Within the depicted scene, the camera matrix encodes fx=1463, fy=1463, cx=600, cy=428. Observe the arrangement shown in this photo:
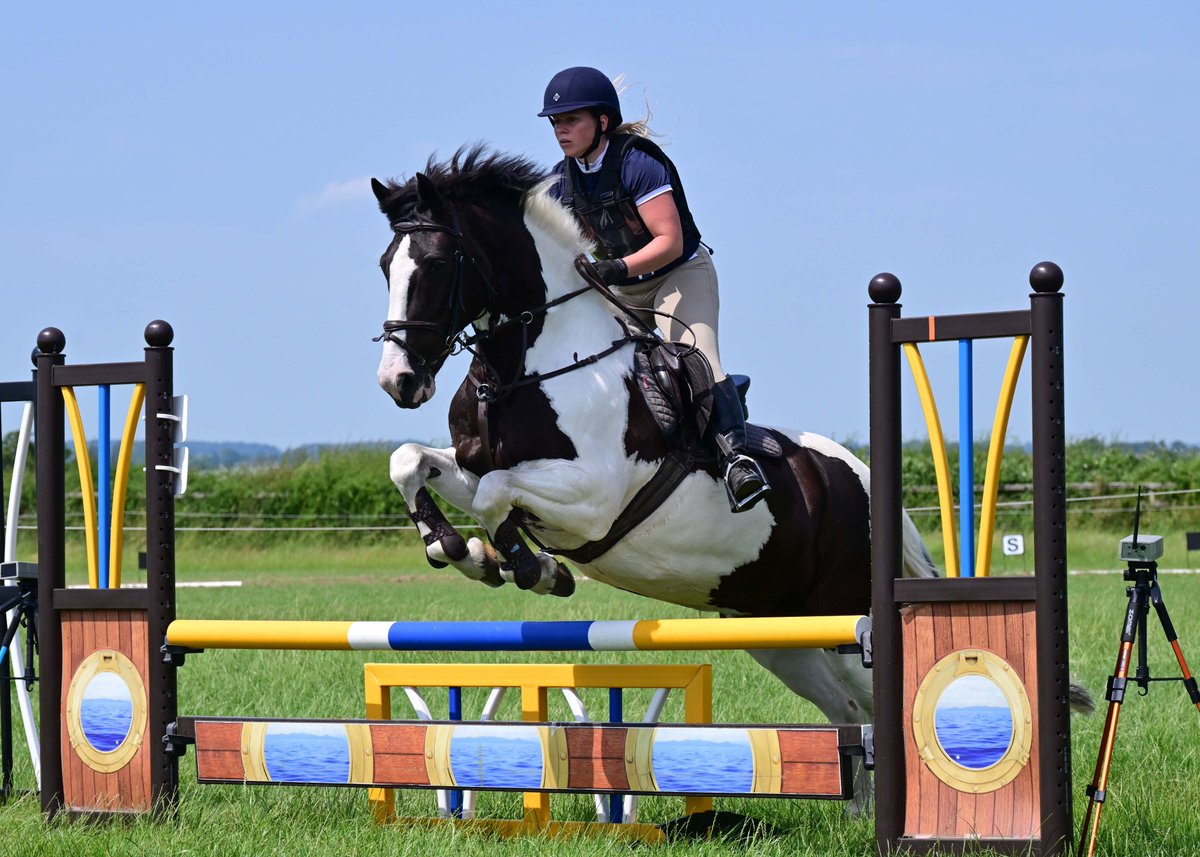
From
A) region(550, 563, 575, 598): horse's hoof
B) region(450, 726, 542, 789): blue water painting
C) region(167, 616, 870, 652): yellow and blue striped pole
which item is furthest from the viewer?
region(550, 563, 575, 598): horse's hoof

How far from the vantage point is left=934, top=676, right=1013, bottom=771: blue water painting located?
3682 millimetres

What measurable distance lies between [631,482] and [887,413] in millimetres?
A: 1010

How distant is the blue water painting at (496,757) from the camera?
4.14 meters

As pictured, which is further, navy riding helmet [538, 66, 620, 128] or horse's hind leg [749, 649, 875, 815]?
horse's hind leg [749, 649, 875, 815]

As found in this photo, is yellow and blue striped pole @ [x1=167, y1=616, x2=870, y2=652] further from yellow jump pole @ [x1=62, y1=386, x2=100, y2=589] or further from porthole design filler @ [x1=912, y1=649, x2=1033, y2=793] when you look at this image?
yellow jump pole @ [x1=62, y1=386, x2=100, y2=589]

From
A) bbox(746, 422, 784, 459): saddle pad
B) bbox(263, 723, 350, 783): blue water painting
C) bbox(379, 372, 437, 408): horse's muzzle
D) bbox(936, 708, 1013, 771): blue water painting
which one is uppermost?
bbox(379, 372, 437, 408): horse's muzzle

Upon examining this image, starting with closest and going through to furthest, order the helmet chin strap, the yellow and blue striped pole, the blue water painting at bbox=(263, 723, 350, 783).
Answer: the yellow and blue striped pole, the blue water painting at bbox=(263, 723, 350, 783), the helmet chin strap

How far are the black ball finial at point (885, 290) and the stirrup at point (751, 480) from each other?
808 millimetres

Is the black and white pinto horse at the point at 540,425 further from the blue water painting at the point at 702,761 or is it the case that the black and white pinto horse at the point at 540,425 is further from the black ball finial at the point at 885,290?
the black ball finial at the point at 885,290

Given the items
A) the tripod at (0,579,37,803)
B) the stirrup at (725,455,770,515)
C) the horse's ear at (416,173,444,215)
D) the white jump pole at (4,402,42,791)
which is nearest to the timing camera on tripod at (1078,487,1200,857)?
the stirrup at (725,455,770,515)

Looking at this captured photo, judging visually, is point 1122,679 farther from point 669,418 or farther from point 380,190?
point 380,190

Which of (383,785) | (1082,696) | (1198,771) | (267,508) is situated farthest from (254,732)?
(267,508)

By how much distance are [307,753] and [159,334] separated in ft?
4.71

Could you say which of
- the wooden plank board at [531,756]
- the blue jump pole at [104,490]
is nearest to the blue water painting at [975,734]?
the wooden plank board at [531,756]
